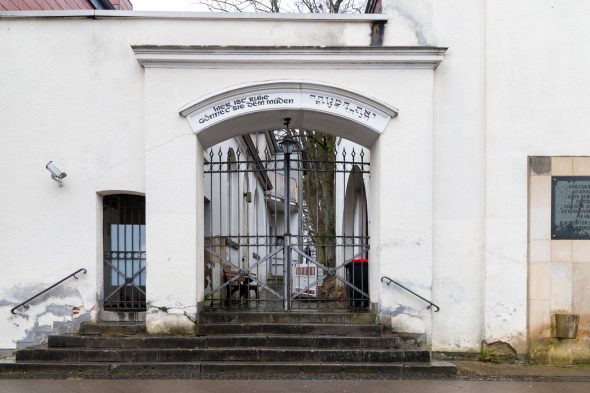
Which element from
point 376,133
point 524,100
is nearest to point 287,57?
point 376,133

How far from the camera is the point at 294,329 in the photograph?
9664mm

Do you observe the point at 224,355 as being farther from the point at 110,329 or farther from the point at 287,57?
the point at 287,57

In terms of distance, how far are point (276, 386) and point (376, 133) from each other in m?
3.95

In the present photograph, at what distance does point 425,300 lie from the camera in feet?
31.7

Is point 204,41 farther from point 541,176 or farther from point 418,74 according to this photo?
point 541,176

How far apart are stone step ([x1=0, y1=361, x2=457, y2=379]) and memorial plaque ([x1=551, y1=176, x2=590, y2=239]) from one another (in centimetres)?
273

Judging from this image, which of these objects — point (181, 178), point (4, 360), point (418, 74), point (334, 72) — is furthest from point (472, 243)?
point (4, 360)

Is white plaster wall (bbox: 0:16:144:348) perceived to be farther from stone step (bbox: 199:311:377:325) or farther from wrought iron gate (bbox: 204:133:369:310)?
stone step (bbox: 199:311:377:325)

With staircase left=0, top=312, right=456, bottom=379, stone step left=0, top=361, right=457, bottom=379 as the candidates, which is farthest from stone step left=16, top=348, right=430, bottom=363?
stone step left=0, top=361, right=457, bottom=379

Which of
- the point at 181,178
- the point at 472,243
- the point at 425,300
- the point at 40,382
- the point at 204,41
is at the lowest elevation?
the point at 40,382

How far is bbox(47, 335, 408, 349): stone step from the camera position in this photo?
Result: 30.6 feet

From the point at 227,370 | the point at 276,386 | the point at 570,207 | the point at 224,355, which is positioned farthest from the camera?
the point at 570,207

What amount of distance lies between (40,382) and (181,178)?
10.9 ft

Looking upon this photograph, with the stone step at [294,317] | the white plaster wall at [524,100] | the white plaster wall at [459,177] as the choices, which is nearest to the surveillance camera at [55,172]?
the stone step at [294,317]
